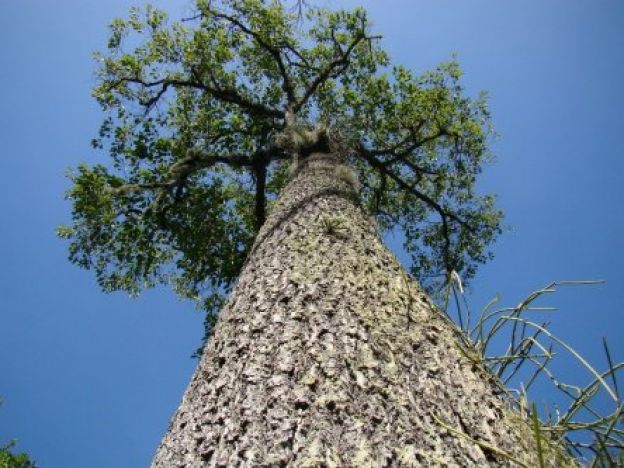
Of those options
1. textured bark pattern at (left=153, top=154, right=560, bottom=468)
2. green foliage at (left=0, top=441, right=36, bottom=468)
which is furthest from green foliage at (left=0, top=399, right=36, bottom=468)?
textured bark pattern at (left=153, top=154, right=560, bottom=468)

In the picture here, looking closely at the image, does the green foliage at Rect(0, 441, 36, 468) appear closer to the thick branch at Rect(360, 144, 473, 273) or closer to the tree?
the tree

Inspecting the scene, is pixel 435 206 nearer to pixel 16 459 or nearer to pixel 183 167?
pixel 183 167

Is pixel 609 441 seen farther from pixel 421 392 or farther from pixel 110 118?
pixel 110 118

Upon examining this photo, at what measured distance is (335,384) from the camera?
159 cm

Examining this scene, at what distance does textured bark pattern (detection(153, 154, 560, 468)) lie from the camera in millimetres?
1376

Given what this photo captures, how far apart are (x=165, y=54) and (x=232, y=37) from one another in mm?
1456

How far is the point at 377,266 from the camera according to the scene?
8.61ft

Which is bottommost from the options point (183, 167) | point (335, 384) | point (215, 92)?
point (335, 384)

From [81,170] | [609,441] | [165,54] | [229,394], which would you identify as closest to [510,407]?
[609,441]

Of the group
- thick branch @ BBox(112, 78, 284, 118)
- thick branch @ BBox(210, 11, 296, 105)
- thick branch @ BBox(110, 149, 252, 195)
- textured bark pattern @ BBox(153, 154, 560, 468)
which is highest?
thick branch @ BBox(210, 11, 296, 105)

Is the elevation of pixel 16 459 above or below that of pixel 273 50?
below

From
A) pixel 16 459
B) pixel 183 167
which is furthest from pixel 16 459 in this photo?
pixel 183 167

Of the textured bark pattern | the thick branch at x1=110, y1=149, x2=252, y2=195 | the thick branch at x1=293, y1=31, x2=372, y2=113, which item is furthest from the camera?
the thick branch at x1=293, y1=31, x2=372, y2=113

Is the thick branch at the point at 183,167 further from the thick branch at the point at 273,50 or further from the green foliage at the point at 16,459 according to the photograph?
the green foliage at the point at 16,459
